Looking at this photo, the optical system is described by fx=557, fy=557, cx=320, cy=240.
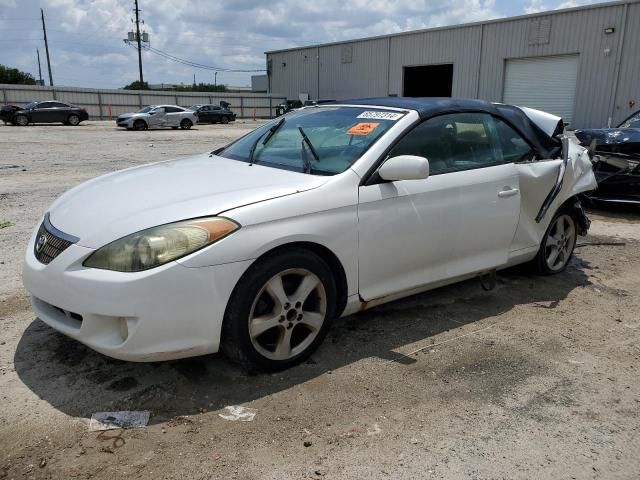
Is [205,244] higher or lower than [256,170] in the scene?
lower

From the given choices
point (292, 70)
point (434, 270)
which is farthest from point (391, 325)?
point (292, 70)

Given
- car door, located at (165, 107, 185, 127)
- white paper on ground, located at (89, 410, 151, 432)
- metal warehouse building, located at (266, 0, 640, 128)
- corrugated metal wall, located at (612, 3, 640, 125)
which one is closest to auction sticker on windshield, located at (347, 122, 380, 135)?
white paper on ground, located at (89, 410, 151, 432)

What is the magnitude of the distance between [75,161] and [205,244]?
12.1m

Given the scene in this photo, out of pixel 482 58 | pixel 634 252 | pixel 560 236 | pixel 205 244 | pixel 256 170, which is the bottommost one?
pixel 634 252

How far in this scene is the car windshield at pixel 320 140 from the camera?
3.57m

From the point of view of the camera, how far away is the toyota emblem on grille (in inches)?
124

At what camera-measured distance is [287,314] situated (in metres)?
3.16

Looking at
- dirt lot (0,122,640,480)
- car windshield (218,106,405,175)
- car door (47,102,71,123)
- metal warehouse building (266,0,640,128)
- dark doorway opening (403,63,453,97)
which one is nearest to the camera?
dirt lot (0,122,640,480)

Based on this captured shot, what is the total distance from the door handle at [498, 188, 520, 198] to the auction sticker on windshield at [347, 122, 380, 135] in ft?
3.67

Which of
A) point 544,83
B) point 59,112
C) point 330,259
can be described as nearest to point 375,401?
point 330,259

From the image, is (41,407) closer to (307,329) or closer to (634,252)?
(307,329)

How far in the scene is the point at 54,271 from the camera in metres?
2.90

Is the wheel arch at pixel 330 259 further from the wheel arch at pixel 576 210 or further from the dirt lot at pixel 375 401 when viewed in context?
the wheel arch at pixel 576 210

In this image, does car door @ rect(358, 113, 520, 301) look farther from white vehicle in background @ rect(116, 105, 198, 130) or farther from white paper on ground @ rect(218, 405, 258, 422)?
white vehicle in background @ rect(116, 105, 198, 130)
